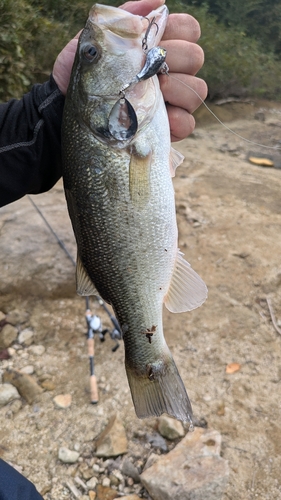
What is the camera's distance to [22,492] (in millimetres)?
1644

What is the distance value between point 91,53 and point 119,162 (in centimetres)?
41

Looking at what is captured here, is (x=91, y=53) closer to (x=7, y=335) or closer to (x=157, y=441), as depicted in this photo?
(x=157, y=441)

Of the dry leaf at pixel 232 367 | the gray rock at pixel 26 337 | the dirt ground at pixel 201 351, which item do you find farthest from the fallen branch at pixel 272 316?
the gray rock at pixel 26 337

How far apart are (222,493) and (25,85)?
5.76 metres

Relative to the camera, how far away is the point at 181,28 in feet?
5.48

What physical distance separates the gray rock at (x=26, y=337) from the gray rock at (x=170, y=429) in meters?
1.25

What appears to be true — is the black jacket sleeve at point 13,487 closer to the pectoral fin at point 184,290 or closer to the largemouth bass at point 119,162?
the largemouth bass at point 119,162

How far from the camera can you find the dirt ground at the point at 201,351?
8.60 feet

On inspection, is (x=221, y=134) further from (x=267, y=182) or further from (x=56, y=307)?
(x=56, y=307)

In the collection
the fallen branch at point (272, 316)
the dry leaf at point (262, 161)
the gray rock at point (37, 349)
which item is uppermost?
the fallen branch at point (272, 316)

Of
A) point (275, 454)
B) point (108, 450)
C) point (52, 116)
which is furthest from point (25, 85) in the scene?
point (275, 454)

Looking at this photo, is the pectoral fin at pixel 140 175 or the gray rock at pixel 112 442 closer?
the pectoral fin at pixel 140 175

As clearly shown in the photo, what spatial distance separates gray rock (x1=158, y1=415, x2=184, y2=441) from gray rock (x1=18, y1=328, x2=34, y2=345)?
125 centimetres

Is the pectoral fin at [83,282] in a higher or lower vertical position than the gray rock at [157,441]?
higher
